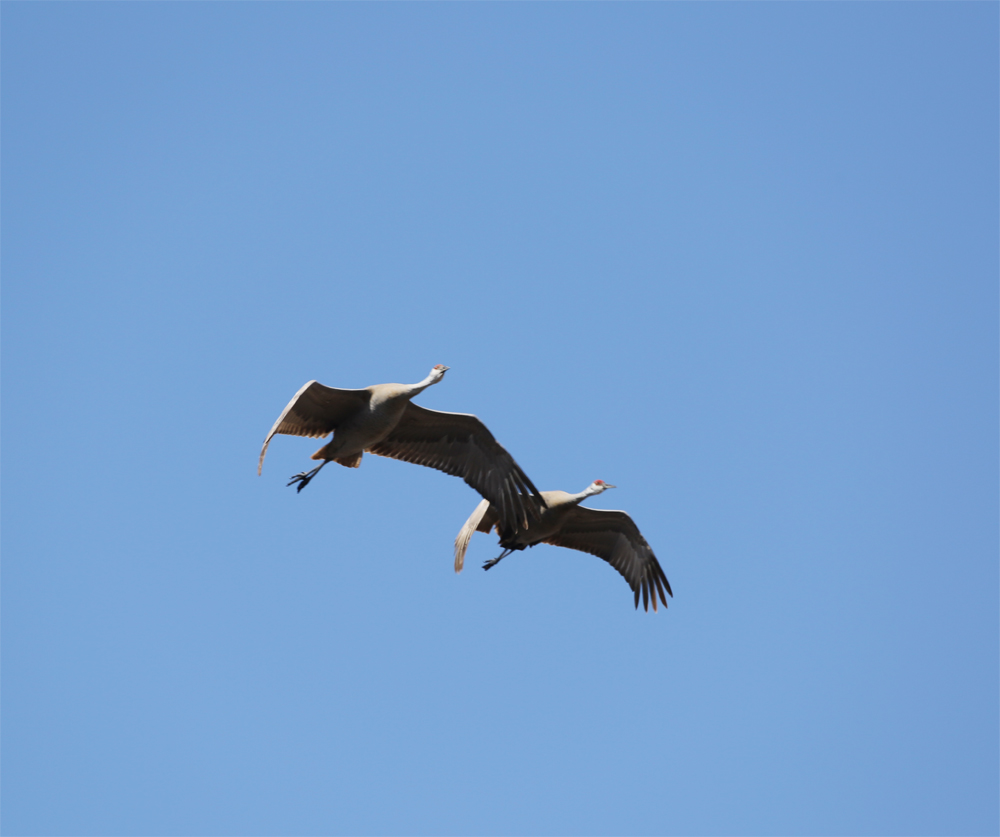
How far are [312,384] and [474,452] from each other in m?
3.10

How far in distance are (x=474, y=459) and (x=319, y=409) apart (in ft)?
8.78

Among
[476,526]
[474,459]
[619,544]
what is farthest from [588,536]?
[474,459]

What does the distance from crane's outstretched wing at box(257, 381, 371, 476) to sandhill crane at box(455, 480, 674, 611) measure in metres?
3.00

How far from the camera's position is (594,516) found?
18922mm

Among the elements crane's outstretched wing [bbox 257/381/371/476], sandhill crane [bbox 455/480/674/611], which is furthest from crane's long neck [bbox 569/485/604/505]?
crane's outstretched wing [bbox 257/381/371/476]

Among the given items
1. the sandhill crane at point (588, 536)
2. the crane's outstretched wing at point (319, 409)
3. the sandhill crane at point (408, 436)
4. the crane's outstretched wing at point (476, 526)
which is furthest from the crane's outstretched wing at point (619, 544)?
the crane's outstretched wing at point (319, 409)

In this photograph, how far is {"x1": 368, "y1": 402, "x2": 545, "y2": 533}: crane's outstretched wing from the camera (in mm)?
16953

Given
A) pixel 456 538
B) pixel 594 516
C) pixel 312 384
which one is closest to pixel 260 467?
pixel 312 384

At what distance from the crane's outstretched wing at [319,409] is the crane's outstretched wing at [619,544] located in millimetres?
4724

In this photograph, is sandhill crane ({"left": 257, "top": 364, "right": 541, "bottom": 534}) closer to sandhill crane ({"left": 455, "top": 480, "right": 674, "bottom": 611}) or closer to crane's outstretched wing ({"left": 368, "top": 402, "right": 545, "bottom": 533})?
crane's outstretched wing ({"left": 368, "top": 402, "right": 545, "bottom": 533})

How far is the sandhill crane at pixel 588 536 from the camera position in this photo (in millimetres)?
18109

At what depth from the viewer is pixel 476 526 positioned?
18.4 meters

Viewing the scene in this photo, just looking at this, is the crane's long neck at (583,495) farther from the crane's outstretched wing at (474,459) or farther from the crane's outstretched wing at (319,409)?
the crane's outstretched wing at (319,409)

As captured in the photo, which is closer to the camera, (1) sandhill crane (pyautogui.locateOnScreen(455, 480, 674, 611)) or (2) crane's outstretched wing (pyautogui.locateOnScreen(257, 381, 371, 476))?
(2) crane's outstretched wing (pyautogui.locateOnScreen(257, 381, 371, 476))
